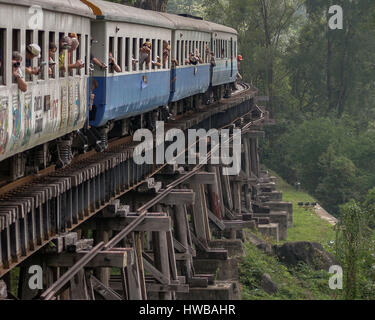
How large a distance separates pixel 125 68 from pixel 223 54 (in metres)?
17.0

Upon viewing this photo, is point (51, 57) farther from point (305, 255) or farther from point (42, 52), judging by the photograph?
point (305, 255)

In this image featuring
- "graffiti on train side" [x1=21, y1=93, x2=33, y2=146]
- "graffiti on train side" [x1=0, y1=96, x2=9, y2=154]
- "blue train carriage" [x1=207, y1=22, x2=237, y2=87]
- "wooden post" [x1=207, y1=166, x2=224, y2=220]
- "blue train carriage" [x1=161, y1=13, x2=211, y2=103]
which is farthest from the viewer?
"blue train carriage" [x1=207, y1=22, x2=237, y2=87]

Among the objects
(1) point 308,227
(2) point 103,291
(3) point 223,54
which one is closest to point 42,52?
(2) point 103,291

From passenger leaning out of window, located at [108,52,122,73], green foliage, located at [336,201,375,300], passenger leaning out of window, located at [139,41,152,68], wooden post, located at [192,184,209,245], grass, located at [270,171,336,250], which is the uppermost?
passenger leaning out of window, located at [139,41,152,68]

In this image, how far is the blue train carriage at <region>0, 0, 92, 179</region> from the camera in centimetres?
984

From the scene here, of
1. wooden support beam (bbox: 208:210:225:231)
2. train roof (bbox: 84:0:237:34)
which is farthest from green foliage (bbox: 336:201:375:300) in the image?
train roof (bbox: 84:0:237:34)

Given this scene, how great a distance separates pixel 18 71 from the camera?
10180 mm

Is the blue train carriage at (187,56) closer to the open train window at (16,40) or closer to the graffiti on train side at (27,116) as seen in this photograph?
the graffiti on train side at (27,116)

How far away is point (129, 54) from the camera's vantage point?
17578 millimetres

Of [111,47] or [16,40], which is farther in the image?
[111,47]

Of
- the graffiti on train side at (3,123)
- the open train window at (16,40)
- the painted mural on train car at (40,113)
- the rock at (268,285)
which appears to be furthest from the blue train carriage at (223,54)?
the graffiti on train side at (3,123)

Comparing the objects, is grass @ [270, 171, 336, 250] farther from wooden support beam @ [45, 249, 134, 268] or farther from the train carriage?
wooden support beam @ [45, 249, 134, 268]

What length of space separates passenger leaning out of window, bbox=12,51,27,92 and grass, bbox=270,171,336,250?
25340mm

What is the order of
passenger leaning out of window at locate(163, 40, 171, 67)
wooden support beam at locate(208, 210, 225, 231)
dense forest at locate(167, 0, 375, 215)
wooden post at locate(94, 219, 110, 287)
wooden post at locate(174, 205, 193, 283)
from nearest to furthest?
wooden post at locate(94, 219, 110, 287) < wooden post at locate(174, 205, 193, 283) < passenger leaning out of window at locate(163, 40, 171, 67) < wooden support beam at locate(208, 210, 225, 231) < dense forest at locate(167, 0, 375, 215)
